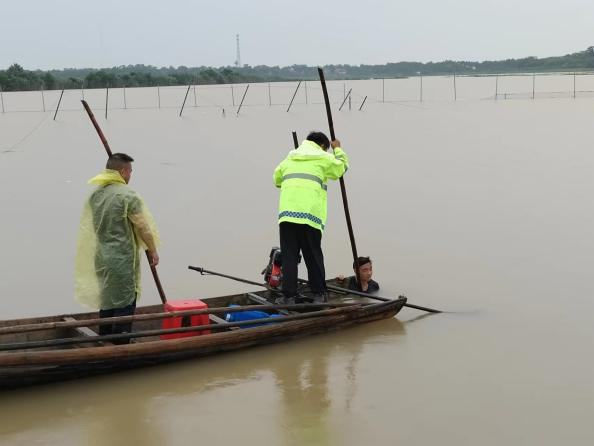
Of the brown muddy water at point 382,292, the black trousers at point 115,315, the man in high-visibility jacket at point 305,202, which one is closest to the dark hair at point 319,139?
the man in high-visibility jacket at point 305,202

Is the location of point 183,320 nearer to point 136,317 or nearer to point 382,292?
point 136,317

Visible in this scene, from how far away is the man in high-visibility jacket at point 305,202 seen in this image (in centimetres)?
735

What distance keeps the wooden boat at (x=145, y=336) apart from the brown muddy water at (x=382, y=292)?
0.14m

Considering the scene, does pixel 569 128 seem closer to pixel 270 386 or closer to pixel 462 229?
pixel 462 229

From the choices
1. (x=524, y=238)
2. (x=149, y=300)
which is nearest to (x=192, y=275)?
(x=149, y=300)

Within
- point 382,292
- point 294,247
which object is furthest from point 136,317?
point 382,292

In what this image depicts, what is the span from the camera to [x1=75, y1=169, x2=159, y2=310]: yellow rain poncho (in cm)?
625

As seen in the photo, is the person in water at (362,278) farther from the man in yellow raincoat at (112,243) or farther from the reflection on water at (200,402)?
the man in yellow raincoat at (112,243)

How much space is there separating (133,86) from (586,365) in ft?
230

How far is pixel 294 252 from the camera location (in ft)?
24.7

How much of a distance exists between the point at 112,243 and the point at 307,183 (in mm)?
1867

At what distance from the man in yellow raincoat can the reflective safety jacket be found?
1416 mm

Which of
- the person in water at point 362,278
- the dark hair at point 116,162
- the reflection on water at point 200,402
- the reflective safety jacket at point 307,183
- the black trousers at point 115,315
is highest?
the dark hair at point 116,162

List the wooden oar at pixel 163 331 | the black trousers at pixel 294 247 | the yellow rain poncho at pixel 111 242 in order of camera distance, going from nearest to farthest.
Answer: the wooden oar at pixel 163 331
the yellow rain poncho at pixel 111 242
the black trousers at pixel 294 247
